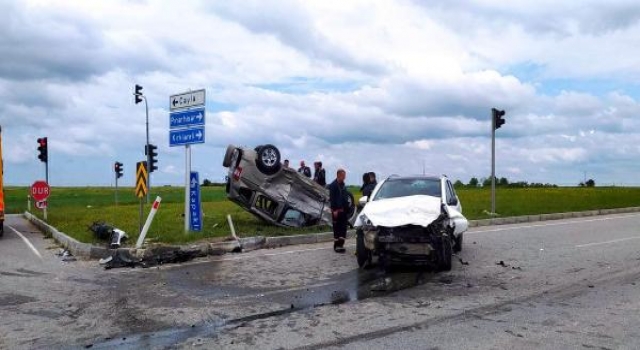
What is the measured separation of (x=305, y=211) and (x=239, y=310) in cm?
886

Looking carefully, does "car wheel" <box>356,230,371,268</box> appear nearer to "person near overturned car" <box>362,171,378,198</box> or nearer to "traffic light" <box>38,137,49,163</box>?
"person near overturned car" <box>362,171,378,198</box>

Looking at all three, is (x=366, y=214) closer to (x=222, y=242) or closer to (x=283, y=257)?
(x=283, y=257)

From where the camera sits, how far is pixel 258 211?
1591cm

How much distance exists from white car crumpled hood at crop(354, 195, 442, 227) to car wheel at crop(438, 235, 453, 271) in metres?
0.45

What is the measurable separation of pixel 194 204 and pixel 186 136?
5.62 ft

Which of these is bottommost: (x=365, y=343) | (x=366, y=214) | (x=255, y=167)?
(x=365, y=343)

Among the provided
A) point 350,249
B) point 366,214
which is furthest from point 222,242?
point 366,214

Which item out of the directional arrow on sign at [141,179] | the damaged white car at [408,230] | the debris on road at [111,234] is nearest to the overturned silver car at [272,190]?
the directional arrow on sign at [141,179]

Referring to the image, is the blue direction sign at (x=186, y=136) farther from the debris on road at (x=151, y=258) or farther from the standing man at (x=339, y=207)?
the standing man at (x=339, y=207)

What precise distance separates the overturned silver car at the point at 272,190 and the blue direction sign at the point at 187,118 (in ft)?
4.33

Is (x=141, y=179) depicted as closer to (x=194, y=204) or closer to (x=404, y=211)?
(x=194, y=204)

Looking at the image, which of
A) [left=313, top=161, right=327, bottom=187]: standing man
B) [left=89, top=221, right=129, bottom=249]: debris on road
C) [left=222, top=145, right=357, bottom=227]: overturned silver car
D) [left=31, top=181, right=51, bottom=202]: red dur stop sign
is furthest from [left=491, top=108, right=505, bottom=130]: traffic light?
[left=31, top=181, right=51, bottom=202]: red dur stop sign

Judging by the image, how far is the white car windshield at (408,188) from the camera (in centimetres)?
1149

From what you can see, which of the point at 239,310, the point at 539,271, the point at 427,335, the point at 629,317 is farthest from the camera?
the point at 539,271
